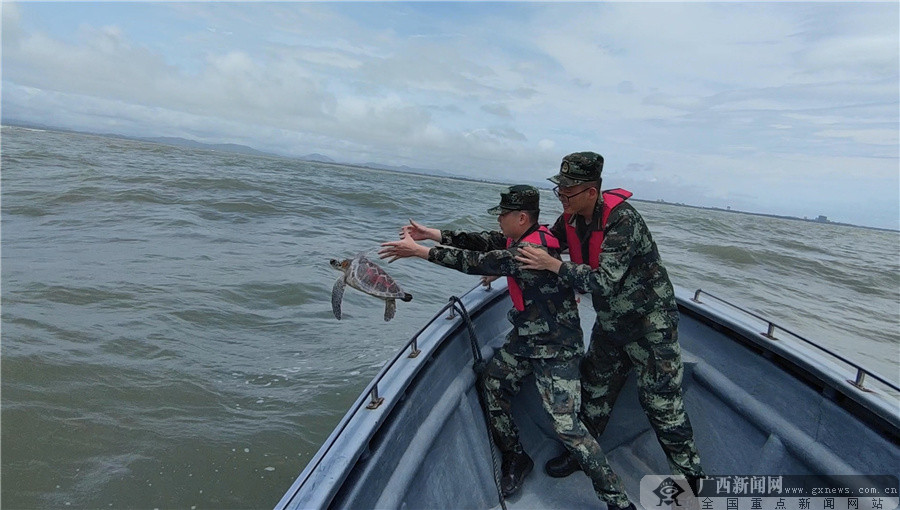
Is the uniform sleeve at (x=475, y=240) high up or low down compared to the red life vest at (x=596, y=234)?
down

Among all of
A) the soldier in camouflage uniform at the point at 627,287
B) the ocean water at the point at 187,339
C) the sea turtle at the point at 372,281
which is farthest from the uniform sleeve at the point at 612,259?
the ocean water at the point at 187,339

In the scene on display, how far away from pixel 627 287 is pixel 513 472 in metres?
1.56

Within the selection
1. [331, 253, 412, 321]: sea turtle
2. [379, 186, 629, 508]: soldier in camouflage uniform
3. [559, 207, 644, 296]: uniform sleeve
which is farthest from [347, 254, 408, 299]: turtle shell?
[559, 207, 644, 296]: uniform sleeve

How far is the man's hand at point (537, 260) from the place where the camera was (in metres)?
2.76

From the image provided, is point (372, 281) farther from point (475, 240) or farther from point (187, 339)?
point (187, 339)

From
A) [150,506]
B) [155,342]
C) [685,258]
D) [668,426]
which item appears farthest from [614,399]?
[685,258]

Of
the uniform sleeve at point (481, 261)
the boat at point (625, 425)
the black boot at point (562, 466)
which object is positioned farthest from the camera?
the black boot at point (562, 466)

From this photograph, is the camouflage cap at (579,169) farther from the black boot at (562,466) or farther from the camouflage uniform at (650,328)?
the black boot at (562,466)

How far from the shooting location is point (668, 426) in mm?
3074

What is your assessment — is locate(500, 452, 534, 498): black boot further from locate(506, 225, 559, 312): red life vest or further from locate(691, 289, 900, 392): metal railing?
locate(691, 289, 900, 392): metal railing

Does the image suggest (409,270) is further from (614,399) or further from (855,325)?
(855,325)

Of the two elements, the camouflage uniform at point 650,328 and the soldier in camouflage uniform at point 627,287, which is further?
the camouflage uniform at point 650,328

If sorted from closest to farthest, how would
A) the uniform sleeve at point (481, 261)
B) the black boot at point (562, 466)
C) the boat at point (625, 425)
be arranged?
the boat at point (625, 425)
the uniform sleeve at point (481, 261)
the black boot at point (562, 466)

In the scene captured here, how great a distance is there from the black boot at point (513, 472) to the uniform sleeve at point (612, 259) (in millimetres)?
1443
